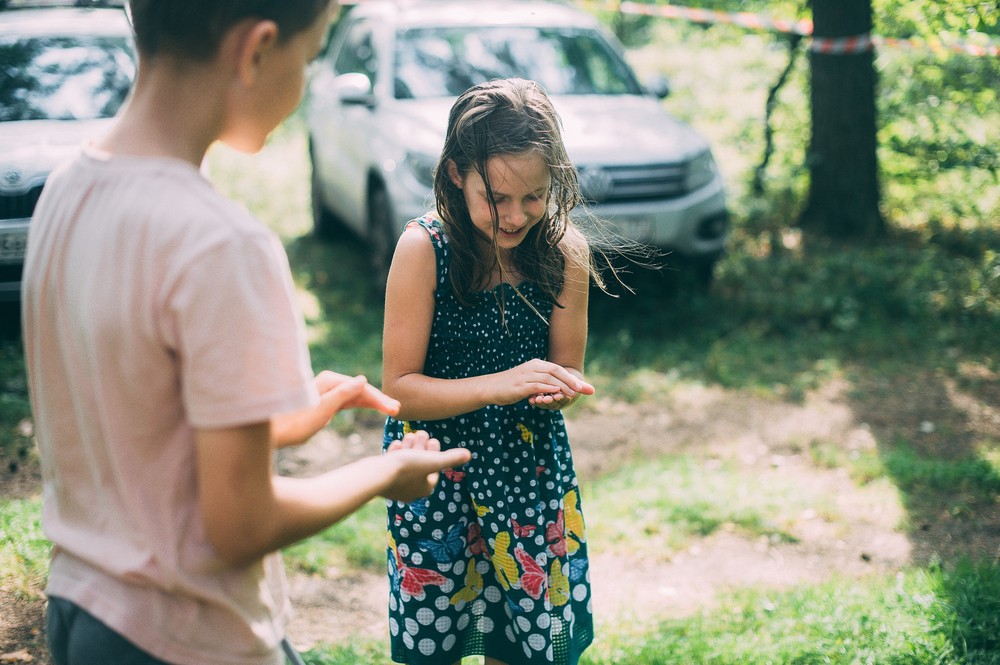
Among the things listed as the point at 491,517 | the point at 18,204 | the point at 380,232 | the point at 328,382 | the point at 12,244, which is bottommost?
the point at 380,232

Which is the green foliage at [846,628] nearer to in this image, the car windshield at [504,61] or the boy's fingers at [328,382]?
the boy's fingers at [328,382]

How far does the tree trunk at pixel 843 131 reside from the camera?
779 cm

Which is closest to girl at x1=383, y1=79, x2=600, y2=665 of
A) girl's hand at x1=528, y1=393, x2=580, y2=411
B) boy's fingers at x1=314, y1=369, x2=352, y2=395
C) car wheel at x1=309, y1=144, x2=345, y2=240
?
girl's hand at x1=528, y1=393, x2=580, y2=411

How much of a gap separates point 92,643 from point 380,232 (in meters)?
5.63

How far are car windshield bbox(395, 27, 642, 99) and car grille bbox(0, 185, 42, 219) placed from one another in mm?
2369

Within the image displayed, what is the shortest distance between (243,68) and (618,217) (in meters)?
5.03

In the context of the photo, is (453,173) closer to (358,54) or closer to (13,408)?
(13,408)

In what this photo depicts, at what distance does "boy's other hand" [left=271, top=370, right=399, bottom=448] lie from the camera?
5.18 ft

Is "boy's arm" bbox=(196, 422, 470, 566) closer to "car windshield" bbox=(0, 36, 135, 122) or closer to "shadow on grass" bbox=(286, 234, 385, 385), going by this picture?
"shadow on grass" bbox=(286, 234, 385, 385)

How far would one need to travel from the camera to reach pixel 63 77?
6.32 meters

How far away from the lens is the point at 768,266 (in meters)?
7.59

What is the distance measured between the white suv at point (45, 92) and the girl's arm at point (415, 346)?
4.05 metres

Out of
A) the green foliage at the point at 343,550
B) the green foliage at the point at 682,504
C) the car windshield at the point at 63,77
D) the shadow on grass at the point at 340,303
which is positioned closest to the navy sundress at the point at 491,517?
the green foliage at the point at 343,550

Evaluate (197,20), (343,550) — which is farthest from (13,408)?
(197,20)
